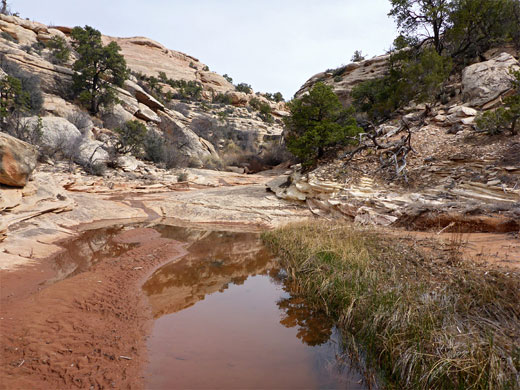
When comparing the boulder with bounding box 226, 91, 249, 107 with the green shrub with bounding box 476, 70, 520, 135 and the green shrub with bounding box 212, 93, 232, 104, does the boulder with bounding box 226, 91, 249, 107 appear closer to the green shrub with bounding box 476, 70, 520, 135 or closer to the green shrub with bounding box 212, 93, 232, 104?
the green shrub with bounding box 212, 93, 232, 104

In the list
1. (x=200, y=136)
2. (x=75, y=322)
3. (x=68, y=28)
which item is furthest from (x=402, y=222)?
(x=68, y=28)

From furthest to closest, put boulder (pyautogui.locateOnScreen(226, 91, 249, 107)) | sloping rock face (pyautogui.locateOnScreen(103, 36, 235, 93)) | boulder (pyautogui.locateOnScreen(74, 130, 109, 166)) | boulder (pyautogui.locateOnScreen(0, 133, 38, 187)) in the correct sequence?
sloping rock face (pyautogui.locateOnScreen(103, 36, 235, 93)) < boulder (pyautogui.locateOnScreen(226, 91, 249, 107)) < boulder (pyautogui.locateOnScreen(74, 130, 109, 166)) < boulder (pyautogui.locateOnScreen(0, 133, 38, 187))

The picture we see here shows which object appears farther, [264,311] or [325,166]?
[325,166]

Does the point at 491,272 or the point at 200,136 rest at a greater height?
the point at 200,136

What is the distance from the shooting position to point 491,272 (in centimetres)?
364

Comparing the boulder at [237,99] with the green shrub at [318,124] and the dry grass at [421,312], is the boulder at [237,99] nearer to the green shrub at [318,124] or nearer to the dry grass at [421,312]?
the green shrub at [318,124]

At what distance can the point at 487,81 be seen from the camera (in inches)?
484

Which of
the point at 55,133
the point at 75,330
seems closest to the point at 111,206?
the point at 75,330

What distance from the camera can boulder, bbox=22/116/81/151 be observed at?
49.5 ft

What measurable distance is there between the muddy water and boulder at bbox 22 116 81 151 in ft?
44.2

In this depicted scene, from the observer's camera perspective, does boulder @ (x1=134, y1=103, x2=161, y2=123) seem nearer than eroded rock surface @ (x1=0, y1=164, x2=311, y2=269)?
No

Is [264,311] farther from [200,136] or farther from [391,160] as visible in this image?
[200,136]

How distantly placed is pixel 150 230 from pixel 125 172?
937cm

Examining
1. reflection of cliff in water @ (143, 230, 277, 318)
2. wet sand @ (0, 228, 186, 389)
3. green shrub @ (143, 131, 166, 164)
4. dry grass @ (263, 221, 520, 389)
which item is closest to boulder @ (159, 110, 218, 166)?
green shrub @ (143, 131, 166, 164)
